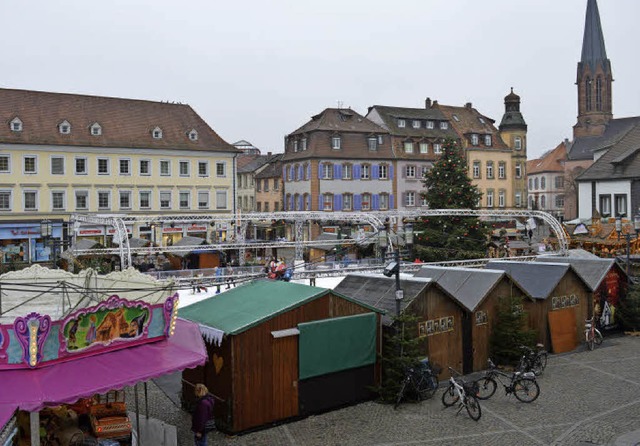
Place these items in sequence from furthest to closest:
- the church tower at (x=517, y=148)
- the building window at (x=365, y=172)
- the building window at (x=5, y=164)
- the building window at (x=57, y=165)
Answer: the church tower at (x=517, y=148), the building window at (x=365, y=172), the building window at (x=57, y=165), the building window at (x=5, y=164)

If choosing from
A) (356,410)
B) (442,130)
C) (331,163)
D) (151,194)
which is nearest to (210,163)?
(151,194)

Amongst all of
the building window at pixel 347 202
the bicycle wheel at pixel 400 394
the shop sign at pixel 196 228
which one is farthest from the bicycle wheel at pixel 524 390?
the building window at pixel 347 202

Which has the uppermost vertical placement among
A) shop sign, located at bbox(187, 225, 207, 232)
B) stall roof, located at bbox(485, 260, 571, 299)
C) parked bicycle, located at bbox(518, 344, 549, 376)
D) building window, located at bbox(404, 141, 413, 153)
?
building window, located at bbox(404, 141, 413, 153)

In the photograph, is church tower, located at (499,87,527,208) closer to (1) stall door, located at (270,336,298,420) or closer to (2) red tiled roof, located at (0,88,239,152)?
(2) red tiled roof, located at (0,88,239,152)

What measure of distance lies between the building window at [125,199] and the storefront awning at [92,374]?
39606 mm

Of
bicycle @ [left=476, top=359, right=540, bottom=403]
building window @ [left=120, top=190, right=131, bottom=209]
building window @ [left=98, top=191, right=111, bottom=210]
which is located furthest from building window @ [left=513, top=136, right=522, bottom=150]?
bicycle @ [left=476, top=359, right=540, bottom=403]

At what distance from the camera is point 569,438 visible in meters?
13.6

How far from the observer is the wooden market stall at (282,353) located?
46.0 feet

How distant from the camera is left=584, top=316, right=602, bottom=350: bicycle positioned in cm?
2177

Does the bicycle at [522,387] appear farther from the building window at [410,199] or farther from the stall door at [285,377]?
the building window at [410,199]

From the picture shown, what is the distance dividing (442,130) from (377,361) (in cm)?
5115

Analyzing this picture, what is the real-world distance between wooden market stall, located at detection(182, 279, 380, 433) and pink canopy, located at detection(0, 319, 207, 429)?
4.64ft

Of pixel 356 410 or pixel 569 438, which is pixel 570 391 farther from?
pixel 356 410

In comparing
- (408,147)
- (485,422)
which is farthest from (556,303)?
(408,147)
